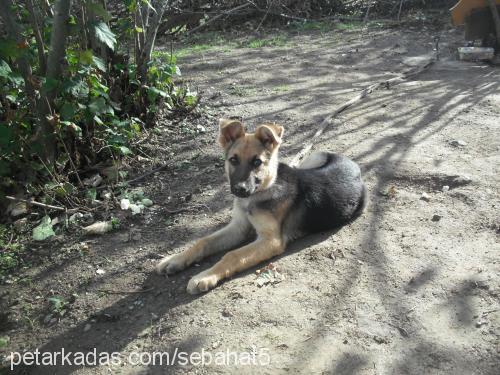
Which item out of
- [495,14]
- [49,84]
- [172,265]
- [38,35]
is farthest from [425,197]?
[495,14]

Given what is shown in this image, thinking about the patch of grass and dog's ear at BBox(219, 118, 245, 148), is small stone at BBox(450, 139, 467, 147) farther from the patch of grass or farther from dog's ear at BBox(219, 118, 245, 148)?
the patch of grass

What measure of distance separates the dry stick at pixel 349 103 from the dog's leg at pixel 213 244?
145cm

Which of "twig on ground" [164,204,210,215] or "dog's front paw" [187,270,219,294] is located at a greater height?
"twig on ground" [164,204,210,215]

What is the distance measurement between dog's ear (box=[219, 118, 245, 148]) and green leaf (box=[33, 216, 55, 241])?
1.91 m

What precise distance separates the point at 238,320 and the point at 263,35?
10332 mm

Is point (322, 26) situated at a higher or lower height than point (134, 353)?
higher

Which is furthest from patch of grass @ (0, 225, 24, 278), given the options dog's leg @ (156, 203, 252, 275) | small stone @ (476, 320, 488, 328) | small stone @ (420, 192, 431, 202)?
small stone @ (420, 192, 431, 202)

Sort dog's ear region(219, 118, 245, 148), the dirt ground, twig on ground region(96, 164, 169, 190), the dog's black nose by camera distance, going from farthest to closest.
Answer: twig on ground region(96, 164, 169, 190) → dog's ear region(219, 118, 245, 148) → the dog's black nose → the dirt ground

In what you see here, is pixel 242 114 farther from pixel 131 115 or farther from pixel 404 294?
pixel 404 294

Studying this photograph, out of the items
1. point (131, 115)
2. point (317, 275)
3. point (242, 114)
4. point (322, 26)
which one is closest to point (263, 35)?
point (322, 26)

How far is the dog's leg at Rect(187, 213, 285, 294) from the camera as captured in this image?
3789 mm

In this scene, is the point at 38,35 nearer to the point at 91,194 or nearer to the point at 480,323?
the point at 91,194

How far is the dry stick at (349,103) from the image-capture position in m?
5.91

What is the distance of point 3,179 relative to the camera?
190 inches
